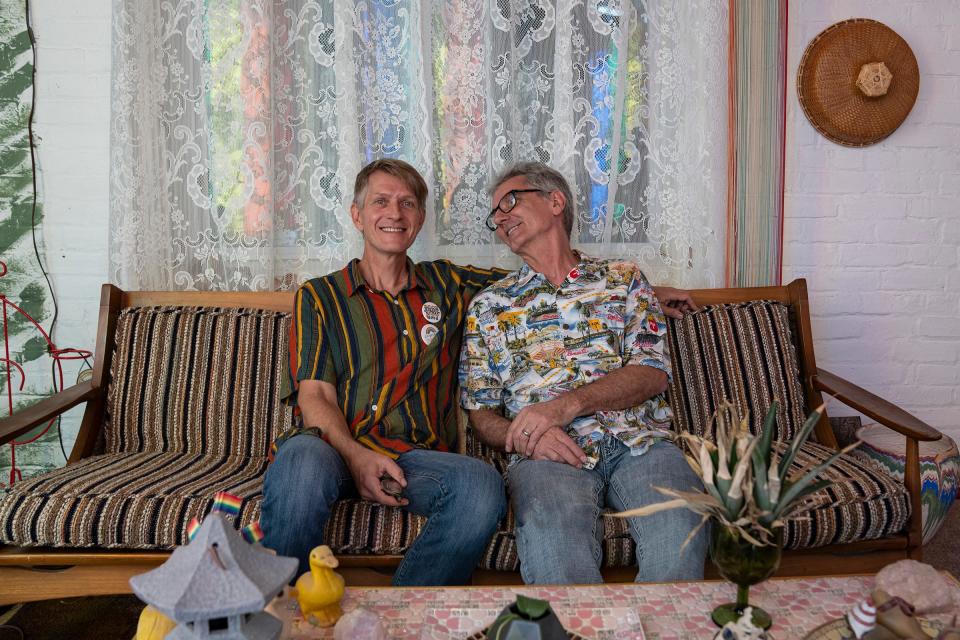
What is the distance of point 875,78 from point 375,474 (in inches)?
86.1

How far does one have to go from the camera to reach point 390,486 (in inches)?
68.0

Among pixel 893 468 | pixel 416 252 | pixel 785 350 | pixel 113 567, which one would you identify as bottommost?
pixel 113 567

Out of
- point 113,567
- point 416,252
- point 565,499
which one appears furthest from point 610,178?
point 113,567

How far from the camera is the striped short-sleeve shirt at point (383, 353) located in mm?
1950

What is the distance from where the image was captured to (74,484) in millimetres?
1766

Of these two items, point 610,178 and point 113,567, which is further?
point 610,178

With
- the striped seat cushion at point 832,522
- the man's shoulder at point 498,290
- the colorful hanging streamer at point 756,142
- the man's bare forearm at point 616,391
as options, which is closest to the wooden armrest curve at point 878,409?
the striped seat cushion at point 832,522

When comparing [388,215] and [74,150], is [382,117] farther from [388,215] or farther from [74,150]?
[74,150]

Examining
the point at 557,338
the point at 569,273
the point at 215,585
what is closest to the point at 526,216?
the point at 569,273

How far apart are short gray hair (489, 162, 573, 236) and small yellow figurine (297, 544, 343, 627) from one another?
52.5 inches

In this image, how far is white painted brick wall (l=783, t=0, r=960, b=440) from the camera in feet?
8.64

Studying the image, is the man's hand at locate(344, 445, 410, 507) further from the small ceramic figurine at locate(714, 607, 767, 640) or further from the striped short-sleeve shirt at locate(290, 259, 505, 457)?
the small ceramic figurine at locate(714, 607, 767, 640)

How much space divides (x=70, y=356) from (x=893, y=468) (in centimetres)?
267

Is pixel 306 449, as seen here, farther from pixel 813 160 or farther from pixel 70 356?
pixel 813 160
